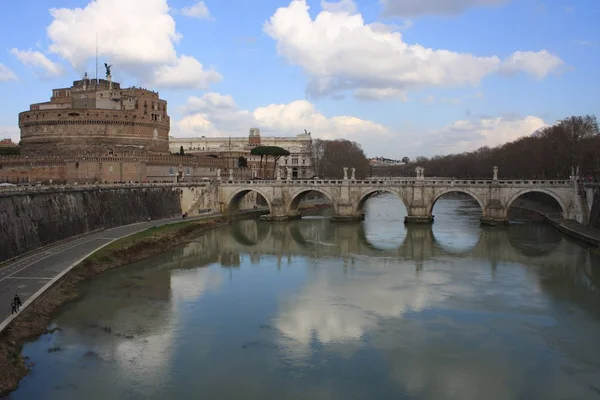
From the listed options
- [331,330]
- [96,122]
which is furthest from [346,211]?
[331,330]

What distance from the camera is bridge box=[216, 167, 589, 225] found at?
3706 centimetres

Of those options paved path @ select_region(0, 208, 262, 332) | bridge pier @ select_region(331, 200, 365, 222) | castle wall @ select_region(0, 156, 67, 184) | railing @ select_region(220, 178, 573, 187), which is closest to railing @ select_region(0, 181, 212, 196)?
paved path @ select_region(0, 208, 262, 332)

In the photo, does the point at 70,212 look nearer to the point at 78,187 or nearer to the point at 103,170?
the point at 78,187

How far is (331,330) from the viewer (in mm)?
15617

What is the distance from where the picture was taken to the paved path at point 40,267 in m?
15.5

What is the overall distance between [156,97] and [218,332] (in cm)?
4278

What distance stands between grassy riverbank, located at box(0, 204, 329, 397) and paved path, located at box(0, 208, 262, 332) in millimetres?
329

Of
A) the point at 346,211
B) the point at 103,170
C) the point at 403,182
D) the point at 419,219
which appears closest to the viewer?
the point at 419,219

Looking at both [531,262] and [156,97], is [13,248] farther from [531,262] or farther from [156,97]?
[156,97]

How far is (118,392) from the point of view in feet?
38.4

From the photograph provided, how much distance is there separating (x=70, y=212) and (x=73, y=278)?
827cm

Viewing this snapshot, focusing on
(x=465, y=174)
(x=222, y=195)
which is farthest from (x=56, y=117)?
(x=465, y=174)

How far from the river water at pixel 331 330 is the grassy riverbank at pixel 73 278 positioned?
0.34 meters

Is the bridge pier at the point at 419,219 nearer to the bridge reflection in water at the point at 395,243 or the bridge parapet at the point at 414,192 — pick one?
the bridge parapet at the point at 414,192
